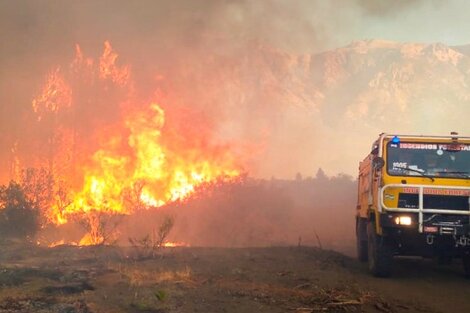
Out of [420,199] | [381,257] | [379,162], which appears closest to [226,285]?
[381,257]

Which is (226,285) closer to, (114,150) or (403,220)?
(403,220)

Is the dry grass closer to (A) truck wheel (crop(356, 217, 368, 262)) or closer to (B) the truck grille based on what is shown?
(B) the truck grille

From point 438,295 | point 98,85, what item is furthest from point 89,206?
point 438,295

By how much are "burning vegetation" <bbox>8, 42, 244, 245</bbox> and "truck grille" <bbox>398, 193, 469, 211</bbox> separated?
52.0 ft

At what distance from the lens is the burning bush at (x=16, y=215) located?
23.1 m

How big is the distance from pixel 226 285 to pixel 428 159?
5.56 meters

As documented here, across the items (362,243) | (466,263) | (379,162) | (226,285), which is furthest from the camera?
(362,243)

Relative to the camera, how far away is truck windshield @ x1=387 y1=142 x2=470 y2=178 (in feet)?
35.3

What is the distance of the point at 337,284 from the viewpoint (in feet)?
32.6

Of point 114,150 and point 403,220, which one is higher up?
point 114,150

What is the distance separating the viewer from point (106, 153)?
30500 millimetres

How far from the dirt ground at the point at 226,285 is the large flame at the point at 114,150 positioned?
35.5 ft

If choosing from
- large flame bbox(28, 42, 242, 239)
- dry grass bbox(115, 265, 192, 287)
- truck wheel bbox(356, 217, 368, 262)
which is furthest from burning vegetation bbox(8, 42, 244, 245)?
truck wheel bbox(356, 217, 368, 262)

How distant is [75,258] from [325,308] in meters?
10.1
